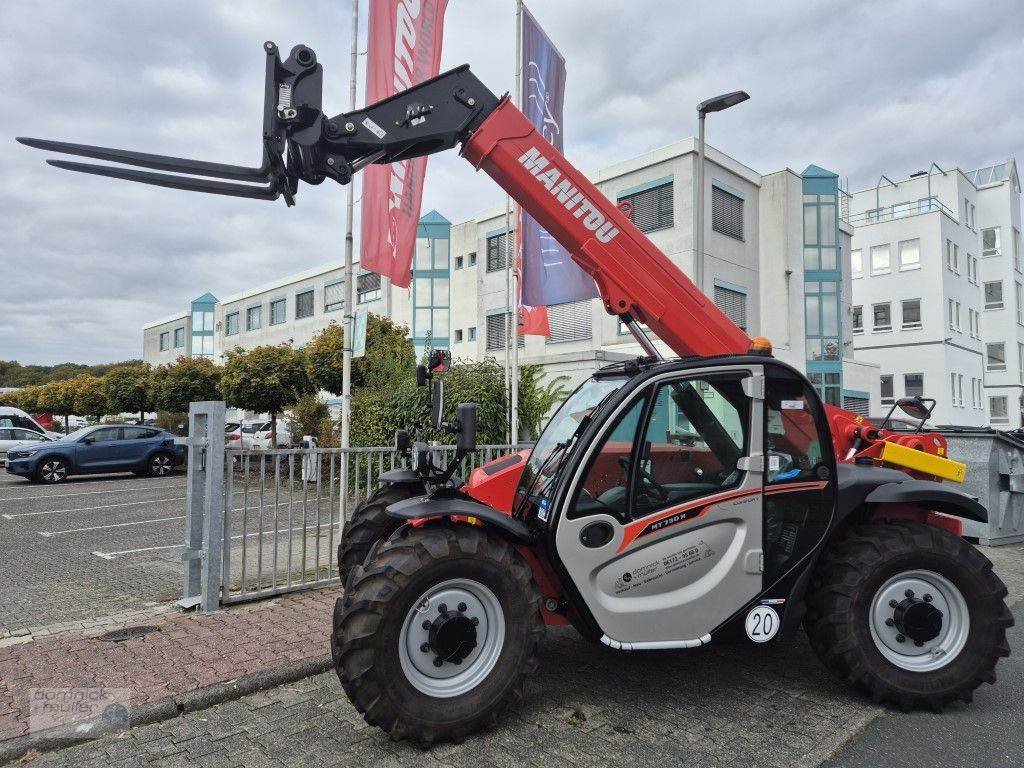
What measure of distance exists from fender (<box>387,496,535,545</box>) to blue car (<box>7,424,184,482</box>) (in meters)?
18.1

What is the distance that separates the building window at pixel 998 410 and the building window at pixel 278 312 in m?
47.4

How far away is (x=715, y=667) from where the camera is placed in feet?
14.9

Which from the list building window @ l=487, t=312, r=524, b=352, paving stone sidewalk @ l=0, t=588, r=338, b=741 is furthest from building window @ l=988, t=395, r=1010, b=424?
paving stone sidewalk @ l=0, t=588, r=338, b=741

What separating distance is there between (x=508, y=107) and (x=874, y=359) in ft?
125

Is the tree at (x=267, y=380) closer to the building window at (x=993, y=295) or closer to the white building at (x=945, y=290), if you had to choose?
the white building at (x=945, y=290)

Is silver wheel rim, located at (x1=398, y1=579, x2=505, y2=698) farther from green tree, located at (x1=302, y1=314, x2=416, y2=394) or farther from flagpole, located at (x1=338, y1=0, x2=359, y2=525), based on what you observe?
green tree, located at (x1=302, y1=314, x2=416, y2=394)

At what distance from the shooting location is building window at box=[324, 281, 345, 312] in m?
44.5

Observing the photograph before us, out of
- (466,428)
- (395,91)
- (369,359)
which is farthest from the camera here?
(369,359)

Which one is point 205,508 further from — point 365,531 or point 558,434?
point 558,434

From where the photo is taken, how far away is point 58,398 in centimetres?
4253

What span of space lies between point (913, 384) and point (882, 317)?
4.29m

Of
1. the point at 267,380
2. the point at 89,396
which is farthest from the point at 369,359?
the point at 89,396

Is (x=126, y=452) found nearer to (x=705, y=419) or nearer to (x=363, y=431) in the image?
(x=363, y=431)

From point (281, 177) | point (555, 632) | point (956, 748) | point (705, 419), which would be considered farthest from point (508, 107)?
point (956, 748)
